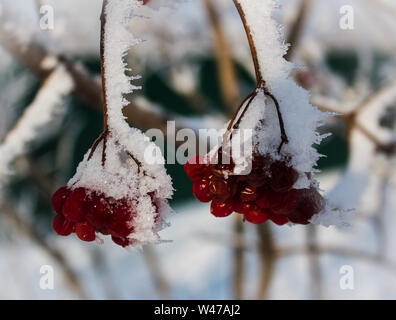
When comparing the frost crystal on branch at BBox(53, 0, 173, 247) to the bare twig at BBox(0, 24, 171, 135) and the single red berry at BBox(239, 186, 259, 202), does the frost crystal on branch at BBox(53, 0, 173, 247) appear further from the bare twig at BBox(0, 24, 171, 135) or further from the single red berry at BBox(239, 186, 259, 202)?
the bare twig at BBox(0, 24, 171, 135)

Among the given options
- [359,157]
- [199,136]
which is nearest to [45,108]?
[199,136]

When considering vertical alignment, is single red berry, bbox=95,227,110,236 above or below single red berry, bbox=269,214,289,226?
below

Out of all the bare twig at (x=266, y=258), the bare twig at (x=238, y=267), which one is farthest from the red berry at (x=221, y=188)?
the bare twig at (x=238, y=267)

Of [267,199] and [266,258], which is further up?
[267,199]

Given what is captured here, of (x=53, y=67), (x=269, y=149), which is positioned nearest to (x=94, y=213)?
(x=269, y=149)

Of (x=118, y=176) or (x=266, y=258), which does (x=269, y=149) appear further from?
(x=266, y=258)

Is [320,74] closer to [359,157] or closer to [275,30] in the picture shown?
[359,157]

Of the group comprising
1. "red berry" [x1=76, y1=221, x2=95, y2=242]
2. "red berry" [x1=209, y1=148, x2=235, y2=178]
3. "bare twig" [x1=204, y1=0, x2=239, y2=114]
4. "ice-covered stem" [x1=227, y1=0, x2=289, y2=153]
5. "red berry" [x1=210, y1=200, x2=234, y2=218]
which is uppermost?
"bare twig" [x1=204, y1=0, x2=239, y2=114]

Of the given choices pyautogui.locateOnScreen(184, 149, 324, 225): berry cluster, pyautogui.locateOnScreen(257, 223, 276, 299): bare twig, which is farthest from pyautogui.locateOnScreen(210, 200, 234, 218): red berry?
pyautogui.locateOnScreen(257, 223, 276, 299): bare twig

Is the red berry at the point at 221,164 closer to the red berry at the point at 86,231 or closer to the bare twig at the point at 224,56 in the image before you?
the red berry at the point at 86,231
